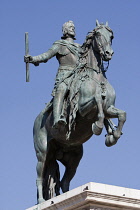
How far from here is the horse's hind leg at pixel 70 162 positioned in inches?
677

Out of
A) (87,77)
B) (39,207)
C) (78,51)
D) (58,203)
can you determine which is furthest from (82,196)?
(78,51)

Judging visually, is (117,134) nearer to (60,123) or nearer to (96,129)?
(96,129)

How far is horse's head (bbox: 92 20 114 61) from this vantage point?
15.8 m

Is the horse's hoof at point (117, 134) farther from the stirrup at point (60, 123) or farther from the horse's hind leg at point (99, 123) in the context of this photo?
the stirrup at point (60, 123)

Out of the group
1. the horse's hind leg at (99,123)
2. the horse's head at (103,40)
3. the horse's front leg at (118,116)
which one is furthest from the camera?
the horse's head at (103,40)

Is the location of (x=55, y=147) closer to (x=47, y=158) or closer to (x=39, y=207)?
(x=47, y=158)

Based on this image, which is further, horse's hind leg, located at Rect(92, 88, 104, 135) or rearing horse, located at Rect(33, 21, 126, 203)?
rearing horse, located at Rect(33, 21, 126, 203)

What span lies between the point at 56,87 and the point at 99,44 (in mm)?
1458

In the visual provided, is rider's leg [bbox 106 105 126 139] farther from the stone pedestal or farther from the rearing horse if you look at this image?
the stone pedestal

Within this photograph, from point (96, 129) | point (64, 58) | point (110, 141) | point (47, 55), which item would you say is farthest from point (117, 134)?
point (47, 55)

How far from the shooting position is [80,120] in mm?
16062

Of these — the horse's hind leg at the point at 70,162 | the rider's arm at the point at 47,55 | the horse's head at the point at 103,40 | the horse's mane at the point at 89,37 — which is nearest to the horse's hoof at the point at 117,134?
the horse's head at the point at 103,40

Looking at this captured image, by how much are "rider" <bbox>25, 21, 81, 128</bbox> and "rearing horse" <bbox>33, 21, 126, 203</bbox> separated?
0.24 metres

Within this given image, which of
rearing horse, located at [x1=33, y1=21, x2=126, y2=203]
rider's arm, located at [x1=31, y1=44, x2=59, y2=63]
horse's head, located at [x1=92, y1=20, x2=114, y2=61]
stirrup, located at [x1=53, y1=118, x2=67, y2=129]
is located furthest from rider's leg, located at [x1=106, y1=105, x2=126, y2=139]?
rider's arm, located at [x1=31, y1=44, x2=59, y2=63]
